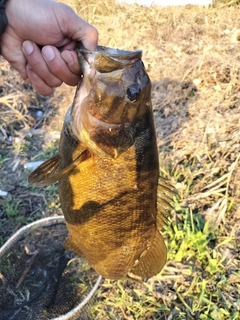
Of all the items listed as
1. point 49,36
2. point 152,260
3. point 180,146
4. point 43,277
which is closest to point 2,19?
point 49,36

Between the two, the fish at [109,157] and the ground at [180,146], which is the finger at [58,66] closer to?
the fish at [109,157]

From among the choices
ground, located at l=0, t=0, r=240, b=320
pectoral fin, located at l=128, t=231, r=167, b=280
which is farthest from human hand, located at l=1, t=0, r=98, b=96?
ground, located at l=0, t=0, r=240, b=320

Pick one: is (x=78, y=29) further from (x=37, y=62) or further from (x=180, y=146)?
(x=180, y=146)

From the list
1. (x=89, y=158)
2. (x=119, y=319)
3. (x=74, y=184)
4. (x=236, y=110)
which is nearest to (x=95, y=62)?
(x=89, y=158)

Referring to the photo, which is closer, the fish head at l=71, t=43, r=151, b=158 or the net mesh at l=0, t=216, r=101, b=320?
the fish head at l=71, t=43, r=151, b=158

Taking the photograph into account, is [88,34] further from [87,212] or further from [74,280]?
[74,280]

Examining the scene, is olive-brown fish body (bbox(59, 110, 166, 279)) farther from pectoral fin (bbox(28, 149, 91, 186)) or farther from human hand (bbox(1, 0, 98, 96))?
human hand (bbox(1, 0, 98, 96))

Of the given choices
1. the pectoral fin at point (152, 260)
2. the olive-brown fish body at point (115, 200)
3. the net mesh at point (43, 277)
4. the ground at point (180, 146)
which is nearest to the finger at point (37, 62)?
the olive-brown fish body at point (115, 200)
